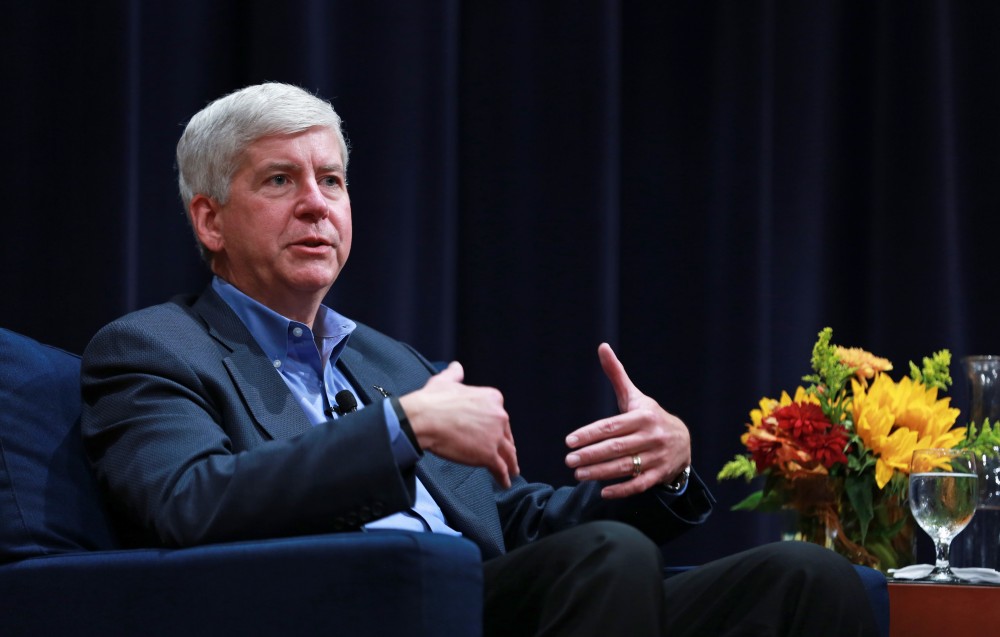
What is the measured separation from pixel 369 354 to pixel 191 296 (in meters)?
0.32

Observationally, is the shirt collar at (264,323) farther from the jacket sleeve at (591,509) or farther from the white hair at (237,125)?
the jacket sleeve at (591,509)

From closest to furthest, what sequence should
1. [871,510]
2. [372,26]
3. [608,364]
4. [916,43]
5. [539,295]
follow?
[608,364], [871,510], [372,26], [539,295], [916,43]

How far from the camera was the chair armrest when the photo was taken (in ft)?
4.07

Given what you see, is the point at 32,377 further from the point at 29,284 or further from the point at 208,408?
the point at 29,284

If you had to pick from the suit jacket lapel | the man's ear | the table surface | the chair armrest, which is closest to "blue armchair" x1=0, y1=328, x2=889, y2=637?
the chair armrest

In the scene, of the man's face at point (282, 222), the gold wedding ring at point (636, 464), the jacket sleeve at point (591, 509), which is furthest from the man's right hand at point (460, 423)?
the man's face at point (282, 222)

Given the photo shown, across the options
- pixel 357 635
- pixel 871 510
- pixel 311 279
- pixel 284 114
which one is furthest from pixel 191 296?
pixel 871 510

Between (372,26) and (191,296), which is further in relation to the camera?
(372,26)

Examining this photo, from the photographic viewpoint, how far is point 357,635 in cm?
125

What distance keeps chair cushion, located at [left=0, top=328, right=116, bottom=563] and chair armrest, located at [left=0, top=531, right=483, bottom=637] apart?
11 centimetres

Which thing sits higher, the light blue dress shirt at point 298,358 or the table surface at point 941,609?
the light blue dress shirt at point 298,358

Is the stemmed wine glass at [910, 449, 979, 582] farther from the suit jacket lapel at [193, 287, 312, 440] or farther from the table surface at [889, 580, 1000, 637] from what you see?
the suit jacket lapel at [193, 287, 312, 440]

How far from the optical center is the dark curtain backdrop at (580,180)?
82.4 inches

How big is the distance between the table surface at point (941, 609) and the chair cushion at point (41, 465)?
1156 millimetres
